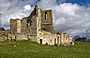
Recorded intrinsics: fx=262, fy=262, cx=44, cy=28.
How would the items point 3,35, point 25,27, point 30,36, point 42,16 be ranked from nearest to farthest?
1. point 3,35
2. point 30,36
3. point 25,27
4. point 42,16

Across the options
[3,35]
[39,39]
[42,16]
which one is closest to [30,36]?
[39,39]

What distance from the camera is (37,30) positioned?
69.9 metres

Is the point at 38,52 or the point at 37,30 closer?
the point at 38,52

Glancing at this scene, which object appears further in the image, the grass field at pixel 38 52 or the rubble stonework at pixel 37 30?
the rubble stonework at pixel 37 30

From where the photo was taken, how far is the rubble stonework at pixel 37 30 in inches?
2623

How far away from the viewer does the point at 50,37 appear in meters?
72.9

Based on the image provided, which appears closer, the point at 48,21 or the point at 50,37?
the point at 50,37

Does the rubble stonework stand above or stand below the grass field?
above

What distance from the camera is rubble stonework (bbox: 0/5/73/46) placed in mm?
66625

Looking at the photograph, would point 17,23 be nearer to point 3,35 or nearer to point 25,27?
point 25,27

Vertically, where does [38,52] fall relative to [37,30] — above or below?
below

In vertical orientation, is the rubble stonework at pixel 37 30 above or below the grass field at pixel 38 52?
above

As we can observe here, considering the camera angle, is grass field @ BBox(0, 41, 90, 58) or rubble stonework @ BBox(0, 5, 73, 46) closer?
grass field @ BBox(0, 41, 90, 58)

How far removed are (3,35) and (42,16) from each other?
70.6 feet
